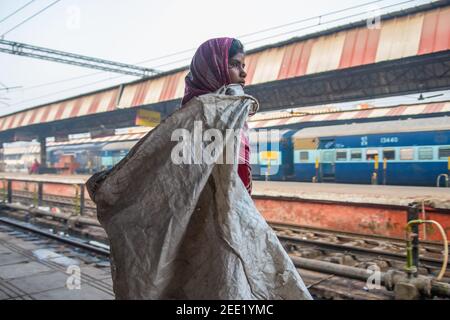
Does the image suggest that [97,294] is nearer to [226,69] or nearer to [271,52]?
[226,69]

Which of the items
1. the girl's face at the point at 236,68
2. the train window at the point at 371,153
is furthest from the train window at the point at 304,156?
the girl's face at the point at 236,68

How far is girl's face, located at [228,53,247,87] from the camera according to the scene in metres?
1.53

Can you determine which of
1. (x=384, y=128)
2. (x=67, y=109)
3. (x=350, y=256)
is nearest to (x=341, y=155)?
(x=384, y=128)

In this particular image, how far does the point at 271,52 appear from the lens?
11.0 metres

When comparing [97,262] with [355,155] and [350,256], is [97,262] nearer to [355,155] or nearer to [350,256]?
[350,256]

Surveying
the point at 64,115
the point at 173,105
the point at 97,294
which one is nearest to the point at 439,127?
the point at 173,105

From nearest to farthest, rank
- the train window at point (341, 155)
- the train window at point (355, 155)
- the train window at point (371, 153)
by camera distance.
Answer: the train window at point (371, 153)
the train window at point (355, 155)
the train window at point (341, 155)

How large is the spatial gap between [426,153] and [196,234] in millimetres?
15827

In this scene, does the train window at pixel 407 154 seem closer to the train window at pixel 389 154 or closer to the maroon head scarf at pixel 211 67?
the train window at pixel 389 154

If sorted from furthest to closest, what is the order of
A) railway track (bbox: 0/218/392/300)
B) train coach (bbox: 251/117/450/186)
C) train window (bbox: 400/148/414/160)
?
train window (bbox: 400/148/414/160) → train coach (bbox: 251/117/450/186) → railway track (bbox: 0/218/392/300)

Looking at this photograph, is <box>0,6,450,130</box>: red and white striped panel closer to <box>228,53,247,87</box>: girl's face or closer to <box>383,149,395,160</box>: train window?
<box>383,149,395,160</box>: train window

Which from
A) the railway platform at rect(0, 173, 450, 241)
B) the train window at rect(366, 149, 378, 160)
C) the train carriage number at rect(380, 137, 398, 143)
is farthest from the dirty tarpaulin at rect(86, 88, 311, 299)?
the train window at rect(366, 149, 378, 160)

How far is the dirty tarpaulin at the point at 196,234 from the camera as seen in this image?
1.11 meters

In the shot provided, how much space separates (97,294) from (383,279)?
148 inches
